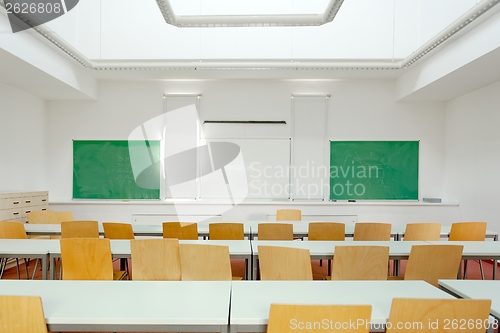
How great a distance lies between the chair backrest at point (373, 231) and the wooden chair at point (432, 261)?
1241 mm

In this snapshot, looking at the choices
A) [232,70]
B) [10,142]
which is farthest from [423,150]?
[10,142]

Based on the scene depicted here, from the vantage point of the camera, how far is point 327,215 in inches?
252

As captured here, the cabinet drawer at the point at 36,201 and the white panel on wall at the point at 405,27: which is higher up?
the white panel on wall at the point at 405,27

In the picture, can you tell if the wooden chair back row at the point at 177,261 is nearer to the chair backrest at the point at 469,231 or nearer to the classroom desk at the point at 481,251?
the classroom desk at the point at 481,251

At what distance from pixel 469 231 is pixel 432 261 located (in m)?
1.87

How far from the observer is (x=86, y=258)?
2.60 metres

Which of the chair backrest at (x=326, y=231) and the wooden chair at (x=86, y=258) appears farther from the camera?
A: the chair backrest at (x=326, y=231)

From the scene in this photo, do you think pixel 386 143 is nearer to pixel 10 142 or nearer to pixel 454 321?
pixel 454 321

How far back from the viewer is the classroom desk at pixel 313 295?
1.50 meters

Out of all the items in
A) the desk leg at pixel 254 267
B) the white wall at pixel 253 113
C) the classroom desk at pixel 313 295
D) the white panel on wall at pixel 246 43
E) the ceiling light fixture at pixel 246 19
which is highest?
the white panel on wall at pixel 246 43

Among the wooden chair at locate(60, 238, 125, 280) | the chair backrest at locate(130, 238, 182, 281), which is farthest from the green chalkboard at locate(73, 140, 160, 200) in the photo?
the chair backrest at locate(130, 238, 182, 281)

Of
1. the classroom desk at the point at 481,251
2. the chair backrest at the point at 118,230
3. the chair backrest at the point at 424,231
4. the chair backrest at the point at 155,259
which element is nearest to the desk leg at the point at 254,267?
the chair backrest at the point at 155,259

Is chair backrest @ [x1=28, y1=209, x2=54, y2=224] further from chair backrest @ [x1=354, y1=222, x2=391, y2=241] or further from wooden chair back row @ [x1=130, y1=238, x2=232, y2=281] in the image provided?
chair backrest @ [x1=354, y1=222, x2=391, y2=241]
